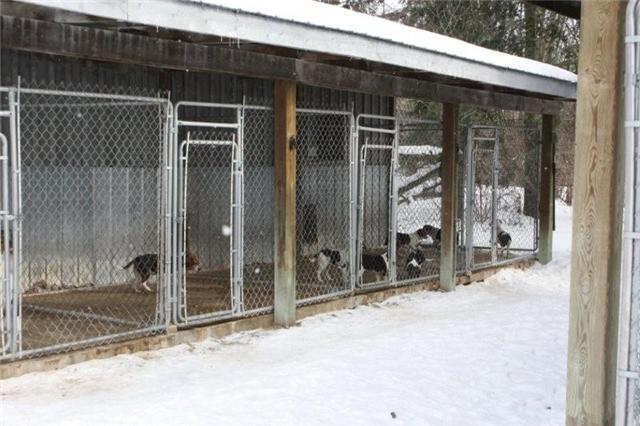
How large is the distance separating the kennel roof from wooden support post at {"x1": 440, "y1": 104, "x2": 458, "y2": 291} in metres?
0.57

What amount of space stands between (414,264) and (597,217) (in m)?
7.82

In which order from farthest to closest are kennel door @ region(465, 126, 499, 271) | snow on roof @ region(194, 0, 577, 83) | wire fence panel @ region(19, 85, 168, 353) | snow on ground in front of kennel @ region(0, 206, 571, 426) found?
kennel door @ region(465, 126, 499, 271)
wire fence panel @ region(19, 85, 168, 353)
snow on roof @ region(194, 0, 577, 83)
snow on ground in front of kennel @ region(0, 206, 571, 426)

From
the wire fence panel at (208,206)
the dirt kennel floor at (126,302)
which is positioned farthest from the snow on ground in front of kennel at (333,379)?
the wire fence panel at (208,206)

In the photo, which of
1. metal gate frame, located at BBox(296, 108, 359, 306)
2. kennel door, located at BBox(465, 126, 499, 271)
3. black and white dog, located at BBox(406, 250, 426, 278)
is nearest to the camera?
metal gate frame, located at BBox(296, 108, 359, 306)

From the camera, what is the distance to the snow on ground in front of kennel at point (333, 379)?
5.80m

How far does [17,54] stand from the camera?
33.9 ft

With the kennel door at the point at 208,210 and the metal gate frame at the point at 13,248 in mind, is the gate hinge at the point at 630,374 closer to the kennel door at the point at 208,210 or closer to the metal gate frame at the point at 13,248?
the metal gate frame at the point at 13,248

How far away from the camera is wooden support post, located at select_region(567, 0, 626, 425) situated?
14.1ft

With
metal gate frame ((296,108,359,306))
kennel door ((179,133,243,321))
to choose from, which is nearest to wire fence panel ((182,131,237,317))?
kennel door ((179,133,243,321))

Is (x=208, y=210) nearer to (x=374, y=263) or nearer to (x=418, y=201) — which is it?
(x=374, y=263)

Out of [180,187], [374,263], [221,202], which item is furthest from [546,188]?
[180,187]

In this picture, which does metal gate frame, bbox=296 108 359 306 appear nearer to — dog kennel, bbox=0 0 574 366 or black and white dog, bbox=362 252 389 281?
dog kennel, bbox=0 0 574 366

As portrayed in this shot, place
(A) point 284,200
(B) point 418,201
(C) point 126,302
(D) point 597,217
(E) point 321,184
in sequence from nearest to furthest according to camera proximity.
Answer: (D) point 597,217 → (A) point 284,200 → (C) point 126,302 → (E) point 321,184 → (B) point 418,201

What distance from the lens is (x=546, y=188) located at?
1486cm
